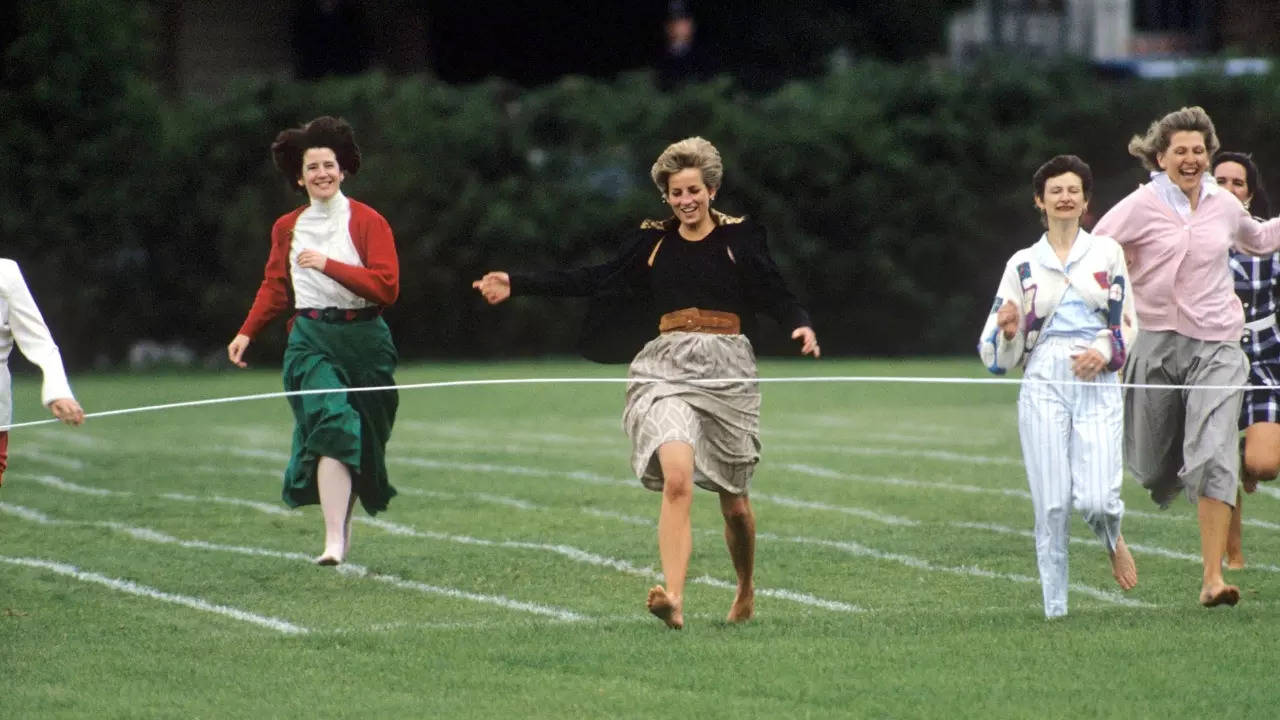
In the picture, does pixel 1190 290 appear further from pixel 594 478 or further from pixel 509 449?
pixel 509 449

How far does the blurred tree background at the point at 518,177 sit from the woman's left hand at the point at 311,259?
19.0 metres

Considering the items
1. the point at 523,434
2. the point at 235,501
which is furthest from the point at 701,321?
the point at 523,434

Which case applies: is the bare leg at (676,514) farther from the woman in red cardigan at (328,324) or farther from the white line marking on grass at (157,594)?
the woman in red cardigan at (328,324)

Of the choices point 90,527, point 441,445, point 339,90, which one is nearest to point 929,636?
point 90,527

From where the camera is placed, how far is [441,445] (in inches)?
683

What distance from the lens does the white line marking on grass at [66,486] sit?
14.1 meters

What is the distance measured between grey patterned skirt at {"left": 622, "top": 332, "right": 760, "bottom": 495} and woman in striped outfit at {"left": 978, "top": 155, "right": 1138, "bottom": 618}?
0.96 m

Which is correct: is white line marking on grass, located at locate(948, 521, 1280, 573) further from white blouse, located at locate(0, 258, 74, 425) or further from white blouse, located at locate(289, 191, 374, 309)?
white blouse, located at locate(0, 258, 74, 425)

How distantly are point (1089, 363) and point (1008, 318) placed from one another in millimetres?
347

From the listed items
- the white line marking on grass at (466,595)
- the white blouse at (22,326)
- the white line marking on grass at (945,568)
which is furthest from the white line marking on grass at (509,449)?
the white blouse at (22,326)

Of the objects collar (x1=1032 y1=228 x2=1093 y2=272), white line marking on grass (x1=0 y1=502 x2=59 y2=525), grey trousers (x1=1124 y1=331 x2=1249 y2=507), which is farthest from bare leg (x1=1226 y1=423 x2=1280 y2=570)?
white line marking on grass (x1=0 y1=502 x2=59 y2=525)

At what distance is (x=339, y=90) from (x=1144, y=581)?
849 inches

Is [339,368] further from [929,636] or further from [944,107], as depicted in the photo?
[944,107]

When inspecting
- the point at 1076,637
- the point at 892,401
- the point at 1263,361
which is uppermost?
the point at 1263,361
